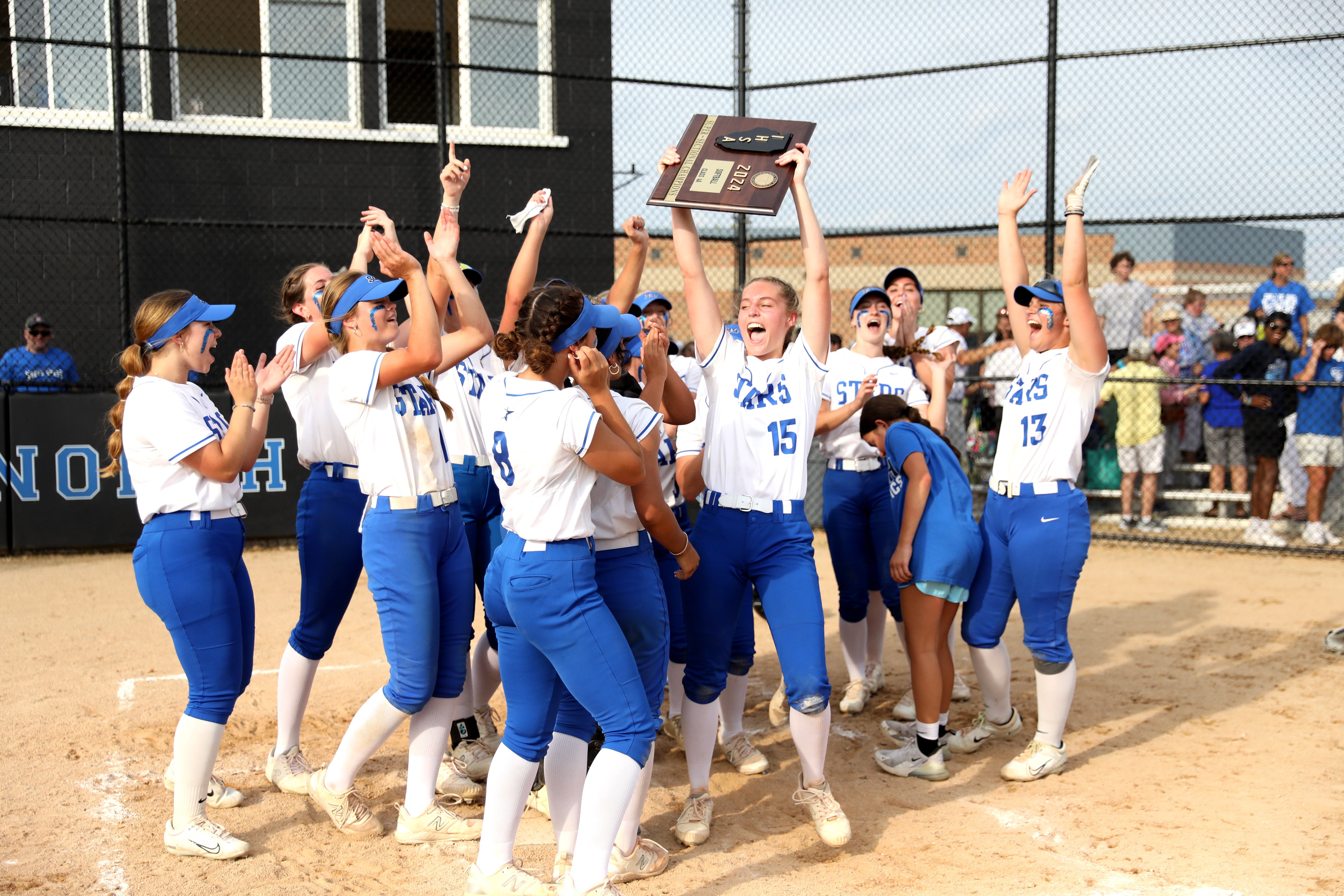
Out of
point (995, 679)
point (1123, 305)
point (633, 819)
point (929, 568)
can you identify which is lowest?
point (633, 819)

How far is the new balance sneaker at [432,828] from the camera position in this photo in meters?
3.98

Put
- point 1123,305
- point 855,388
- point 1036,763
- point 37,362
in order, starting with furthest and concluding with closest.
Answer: point 1123,305 → point 37,362 → point 855,388 → point 1036,763

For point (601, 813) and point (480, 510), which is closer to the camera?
point (601, 813)

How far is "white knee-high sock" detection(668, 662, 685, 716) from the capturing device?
15.8ft

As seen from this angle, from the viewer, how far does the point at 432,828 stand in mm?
3988

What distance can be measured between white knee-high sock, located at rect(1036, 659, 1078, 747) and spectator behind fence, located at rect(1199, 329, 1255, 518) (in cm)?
680

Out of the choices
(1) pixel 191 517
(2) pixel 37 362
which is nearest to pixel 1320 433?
(1) pixel 191 517

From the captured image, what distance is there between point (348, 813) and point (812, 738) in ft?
5.51

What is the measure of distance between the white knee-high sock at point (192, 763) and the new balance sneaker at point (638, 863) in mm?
1400

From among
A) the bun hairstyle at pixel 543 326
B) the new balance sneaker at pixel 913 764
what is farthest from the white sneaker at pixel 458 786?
the bun hairstyle at pixel 543 326

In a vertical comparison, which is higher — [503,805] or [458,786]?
[503,805]

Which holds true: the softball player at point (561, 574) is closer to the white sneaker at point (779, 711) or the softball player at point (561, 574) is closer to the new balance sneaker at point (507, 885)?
the new balance sneaker at point (507, 885)

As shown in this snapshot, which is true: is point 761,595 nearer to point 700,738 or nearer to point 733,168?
point 700,738

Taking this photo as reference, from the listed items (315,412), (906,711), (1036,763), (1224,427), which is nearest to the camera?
(315,412)
